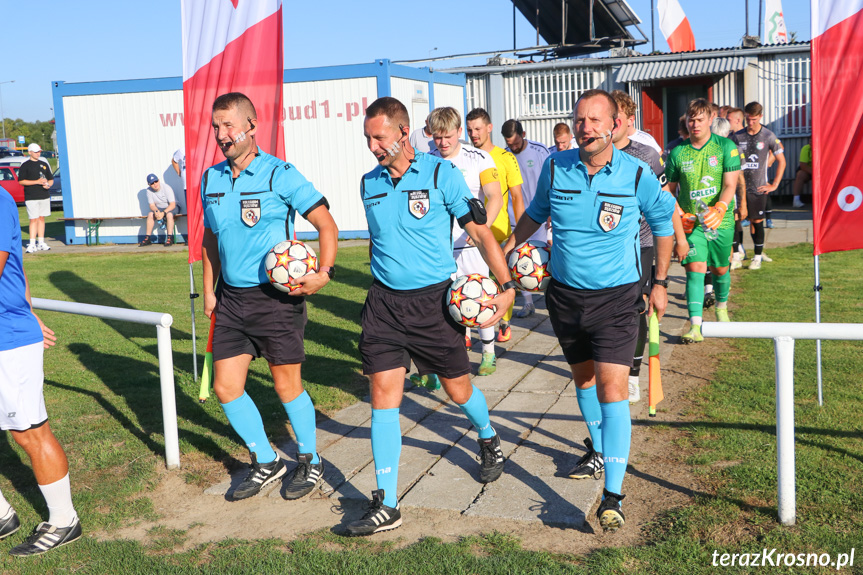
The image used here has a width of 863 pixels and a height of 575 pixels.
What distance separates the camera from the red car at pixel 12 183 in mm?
27281

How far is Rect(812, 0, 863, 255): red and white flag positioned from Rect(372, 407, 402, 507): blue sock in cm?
320

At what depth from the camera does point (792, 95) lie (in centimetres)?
2130

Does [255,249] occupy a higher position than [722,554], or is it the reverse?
[255,249]

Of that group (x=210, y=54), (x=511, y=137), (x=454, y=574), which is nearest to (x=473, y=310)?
(x=454, y=574)

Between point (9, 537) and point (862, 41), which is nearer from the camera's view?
point (9, 537)

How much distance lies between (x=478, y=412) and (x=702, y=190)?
420 cm

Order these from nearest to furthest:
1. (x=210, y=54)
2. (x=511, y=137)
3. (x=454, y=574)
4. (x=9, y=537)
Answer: (x=454, y=574) < (x=9, y=537) < (x=210, y=54) < (x=511, y=137)

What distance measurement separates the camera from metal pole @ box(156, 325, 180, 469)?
5078mm

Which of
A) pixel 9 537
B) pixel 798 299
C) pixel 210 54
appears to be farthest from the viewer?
pixel 798 299

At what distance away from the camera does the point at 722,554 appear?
381 centimetres

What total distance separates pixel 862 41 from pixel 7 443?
21.5 ft

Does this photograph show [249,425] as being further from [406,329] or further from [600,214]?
[600,214]

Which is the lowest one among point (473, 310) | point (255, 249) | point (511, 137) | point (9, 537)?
point (9, 537)

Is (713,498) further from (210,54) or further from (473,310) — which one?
(210,54)
